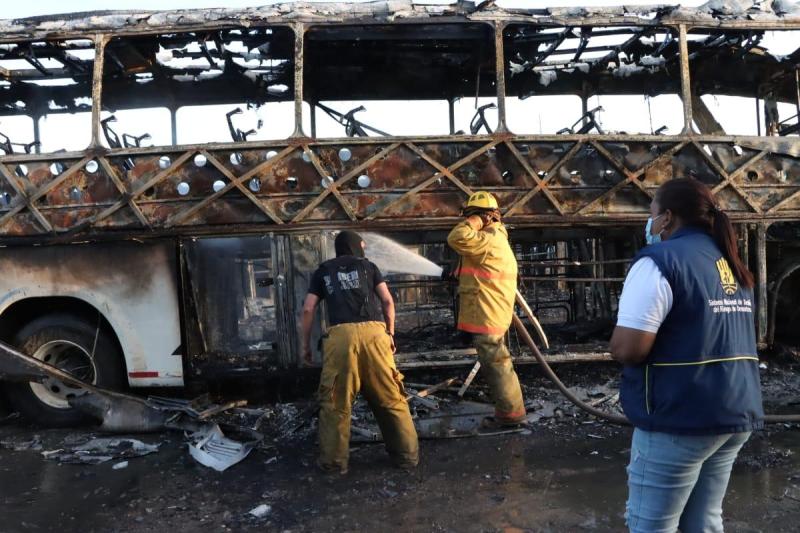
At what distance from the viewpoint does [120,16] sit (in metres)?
5.40

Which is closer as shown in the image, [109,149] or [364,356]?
[364,356]

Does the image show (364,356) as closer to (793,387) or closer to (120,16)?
(120,16)

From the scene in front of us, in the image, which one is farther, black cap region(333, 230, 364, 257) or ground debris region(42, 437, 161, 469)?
ground debris region(42, 437, 161, 469)

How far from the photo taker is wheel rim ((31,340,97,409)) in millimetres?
5430

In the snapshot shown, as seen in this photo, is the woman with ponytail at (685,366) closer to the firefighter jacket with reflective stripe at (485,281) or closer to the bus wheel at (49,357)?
the firefighter jacket with reflective stripe at (485,281)

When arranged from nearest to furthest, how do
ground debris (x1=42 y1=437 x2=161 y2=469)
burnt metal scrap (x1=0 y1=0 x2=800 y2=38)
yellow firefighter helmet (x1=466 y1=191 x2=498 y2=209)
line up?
1. ground debris (x1=42 y1=437 x2=161 y2=469)
2. yellow firefighter helmet (x1=466 y1=191 x2=498 y2=209)
3. burnt metal scrap (x1=0 y1=0 x2=800 y2=38)

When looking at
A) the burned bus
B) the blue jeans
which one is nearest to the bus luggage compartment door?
the burned bus

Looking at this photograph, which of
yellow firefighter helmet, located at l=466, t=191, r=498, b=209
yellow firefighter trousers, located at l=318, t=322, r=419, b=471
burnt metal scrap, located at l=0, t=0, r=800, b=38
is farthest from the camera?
burnt metal scrap, located at l=0, t=0, r=800, b=38

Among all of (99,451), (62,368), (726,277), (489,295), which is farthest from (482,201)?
(62,368)

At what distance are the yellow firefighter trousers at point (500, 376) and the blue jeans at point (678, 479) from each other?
2.70m

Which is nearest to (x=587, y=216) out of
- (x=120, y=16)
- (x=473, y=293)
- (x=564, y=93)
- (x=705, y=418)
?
(x=473, y=293)

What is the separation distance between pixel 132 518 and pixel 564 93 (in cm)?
694

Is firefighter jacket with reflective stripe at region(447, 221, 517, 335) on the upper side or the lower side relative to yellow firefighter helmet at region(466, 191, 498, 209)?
lower

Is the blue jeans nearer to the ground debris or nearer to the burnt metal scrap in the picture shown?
the ground debris
